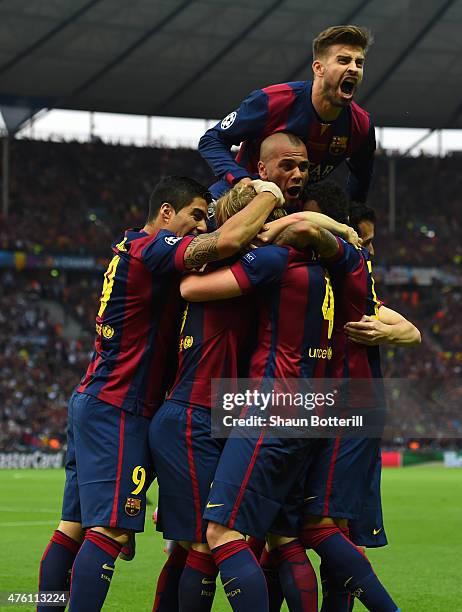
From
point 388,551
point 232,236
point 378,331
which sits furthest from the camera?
point 388,551

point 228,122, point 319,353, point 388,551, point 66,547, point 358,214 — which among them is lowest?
point 388,551

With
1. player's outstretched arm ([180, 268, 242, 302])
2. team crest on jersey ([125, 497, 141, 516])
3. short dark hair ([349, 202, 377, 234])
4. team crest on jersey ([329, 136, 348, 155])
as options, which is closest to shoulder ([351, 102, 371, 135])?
team crest on jersey ([329, 136, 348, 155])

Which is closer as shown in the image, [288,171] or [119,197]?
[288,171]

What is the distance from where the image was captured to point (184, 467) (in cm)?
526

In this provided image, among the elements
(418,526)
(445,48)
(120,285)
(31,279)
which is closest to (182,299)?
(120,285)

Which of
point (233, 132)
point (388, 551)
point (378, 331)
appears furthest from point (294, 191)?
point (388, 551)

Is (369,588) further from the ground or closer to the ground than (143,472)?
closer to the ground

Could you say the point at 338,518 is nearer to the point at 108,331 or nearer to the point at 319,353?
the point at 319,353

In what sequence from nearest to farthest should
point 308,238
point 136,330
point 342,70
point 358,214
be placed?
point 308,238
point 136,330
point 342,70
point 358,214

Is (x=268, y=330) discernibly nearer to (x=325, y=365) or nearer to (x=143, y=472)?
(x=325, y=365)

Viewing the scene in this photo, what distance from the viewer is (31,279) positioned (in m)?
37.5

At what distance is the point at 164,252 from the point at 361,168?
1.87 meters

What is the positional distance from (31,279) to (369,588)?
32929 millimetres

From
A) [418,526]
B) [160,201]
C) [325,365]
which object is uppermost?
[160,201]
